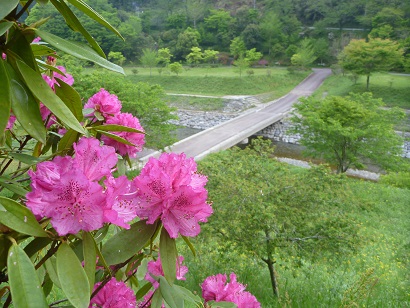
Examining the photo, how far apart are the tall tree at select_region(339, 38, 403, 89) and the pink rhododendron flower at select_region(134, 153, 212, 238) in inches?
798

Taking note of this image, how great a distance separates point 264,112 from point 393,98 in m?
6.75

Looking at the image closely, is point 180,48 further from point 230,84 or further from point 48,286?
point 48,286

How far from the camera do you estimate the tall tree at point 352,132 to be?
31.2ft

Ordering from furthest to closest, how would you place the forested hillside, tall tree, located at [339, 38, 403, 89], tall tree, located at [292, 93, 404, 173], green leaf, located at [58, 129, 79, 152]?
the forested hillside
tall tree, located at [339, 38, 403, 89]
tall tree, located at [292, 93, 404, 173]
green leaf, located at [58, 129, 79, 152]

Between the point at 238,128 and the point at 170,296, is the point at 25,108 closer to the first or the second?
the point at 170,296

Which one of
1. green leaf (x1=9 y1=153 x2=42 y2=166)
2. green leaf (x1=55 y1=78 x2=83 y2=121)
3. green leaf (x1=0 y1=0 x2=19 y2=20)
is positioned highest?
green leaf (x1=0 y1=0 x2=19 y2=20)

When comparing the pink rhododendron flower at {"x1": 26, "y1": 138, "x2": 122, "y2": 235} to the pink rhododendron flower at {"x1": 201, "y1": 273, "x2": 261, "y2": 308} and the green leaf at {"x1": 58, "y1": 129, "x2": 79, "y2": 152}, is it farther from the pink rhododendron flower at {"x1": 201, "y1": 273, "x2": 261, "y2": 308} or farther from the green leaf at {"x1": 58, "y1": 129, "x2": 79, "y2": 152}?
the pink rhododendron flower at {"x1": 201, "y1": 273, "x2": 261, "y2": 308}

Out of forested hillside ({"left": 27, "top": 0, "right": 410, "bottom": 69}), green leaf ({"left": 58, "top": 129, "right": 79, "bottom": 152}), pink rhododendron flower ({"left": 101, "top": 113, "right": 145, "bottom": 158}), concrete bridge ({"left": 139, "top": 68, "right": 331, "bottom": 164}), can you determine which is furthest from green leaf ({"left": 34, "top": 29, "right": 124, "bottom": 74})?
forested hillside ({"left": 27, "top": 0, "right": 410, "bottom": 69})

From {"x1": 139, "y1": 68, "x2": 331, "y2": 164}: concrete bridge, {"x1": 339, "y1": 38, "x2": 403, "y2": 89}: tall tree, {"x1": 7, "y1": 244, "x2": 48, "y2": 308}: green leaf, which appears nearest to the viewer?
{"x1": 7, "y1": 244, "x2": 48, "y2": 308}: green leaf

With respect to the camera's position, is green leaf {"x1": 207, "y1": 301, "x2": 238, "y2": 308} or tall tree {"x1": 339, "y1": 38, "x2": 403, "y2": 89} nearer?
green leaf {"x1": 207, "y1": 301, "x2": 238, "y2": 308}

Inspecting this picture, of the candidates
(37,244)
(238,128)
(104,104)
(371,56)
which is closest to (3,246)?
(37,244)

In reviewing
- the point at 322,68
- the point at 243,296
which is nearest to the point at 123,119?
the point at 243,296

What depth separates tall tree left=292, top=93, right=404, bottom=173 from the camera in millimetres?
9523

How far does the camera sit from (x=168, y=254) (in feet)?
1.76
